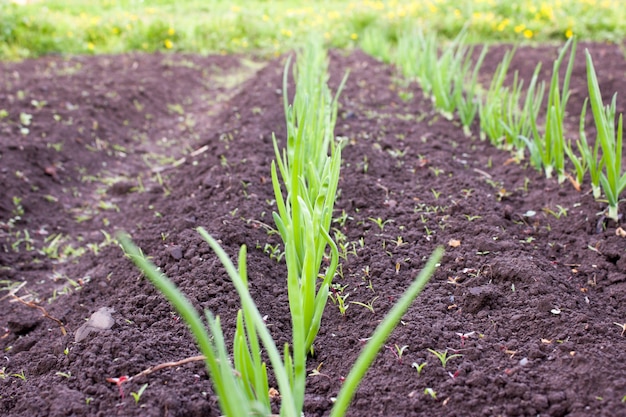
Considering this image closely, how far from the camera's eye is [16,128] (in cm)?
347

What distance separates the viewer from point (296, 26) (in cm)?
775

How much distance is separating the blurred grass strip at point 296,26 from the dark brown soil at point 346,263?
128 inches

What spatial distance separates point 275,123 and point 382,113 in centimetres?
70

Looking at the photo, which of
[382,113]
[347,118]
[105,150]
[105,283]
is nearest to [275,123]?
[347,118]

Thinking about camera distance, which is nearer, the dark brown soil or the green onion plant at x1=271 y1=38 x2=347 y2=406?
the green onion plant at x1=271 y1=38 x2=347 y2=406

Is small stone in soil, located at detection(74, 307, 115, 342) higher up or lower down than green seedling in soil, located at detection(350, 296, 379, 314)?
lower down

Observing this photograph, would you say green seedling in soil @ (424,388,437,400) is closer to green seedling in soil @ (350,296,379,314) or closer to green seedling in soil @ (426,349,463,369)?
green seedling in soil @ (426,349,463,369)

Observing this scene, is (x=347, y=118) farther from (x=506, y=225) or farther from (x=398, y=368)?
(x=398, y=368)

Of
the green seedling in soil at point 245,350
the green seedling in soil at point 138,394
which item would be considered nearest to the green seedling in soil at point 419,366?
the green seedling in soil at point 245,350

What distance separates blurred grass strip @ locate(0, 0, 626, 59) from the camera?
6594mm

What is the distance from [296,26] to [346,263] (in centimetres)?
649

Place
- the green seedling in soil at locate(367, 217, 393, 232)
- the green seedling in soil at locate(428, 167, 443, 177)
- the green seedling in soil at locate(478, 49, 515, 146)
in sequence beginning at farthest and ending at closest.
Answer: the green seedling in soil at locate(478, 49, 515, 146)
the green seedling in soil at locate(428, 167, 443, 177)
the green seedling in soil at locate(367, 217, 393, 232)

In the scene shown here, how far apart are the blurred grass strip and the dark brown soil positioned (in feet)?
10.7

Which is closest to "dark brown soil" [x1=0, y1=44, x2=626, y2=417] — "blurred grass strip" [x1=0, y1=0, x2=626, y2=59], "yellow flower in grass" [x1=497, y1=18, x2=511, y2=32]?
"blurred grass strip" [x1=0, y1=0, x2=626, y2=59]
